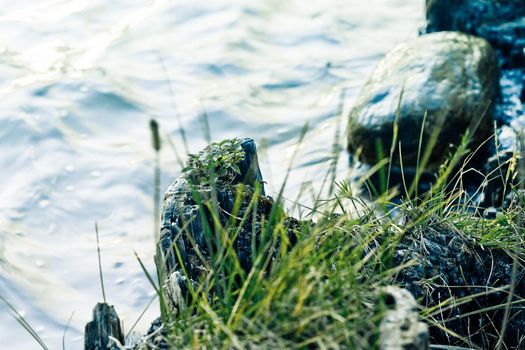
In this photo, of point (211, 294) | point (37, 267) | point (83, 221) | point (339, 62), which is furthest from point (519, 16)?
point (211, 294)

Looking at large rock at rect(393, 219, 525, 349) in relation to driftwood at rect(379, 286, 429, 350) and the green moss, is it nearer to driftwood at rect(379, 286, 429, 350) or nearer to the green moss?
the green moss

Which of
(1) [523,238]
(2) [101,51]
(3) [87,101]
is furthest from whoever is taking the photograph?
(2) [101,51]

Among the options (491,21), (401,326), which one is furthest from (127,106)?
(401,326)

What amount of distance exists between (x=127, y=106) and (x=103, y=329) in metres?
5.62

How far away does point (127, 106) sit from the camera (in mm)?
8227

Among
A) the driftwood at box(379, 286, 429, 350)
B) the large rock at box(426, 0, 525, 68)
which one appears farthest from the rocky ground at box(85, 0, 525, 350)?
the large rock at box(426, 0, 525, 68)

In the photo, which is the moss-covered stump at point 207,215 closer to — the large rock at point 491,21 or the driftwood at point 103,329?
the driftwood at point 103,329

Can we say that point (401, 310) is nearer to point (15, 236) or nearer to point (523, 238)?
point (523, 238)

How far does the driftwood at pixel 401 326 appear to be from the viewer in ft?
6.66

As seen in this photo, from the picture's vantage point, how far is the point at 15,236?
6.48m

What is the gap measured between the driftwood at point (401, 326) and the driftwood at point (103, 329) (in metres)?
1.09

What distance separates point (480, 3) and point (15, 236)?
5.28 meters

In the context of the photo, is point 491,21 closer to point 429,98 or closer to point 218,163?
point 429,98

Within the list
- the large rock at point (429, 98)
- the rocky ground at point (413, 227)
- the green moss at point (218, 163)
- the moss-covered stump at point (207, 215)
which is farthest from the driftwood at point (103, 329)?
the large rock at point (429, 98)
